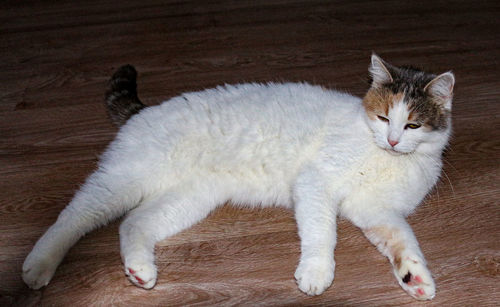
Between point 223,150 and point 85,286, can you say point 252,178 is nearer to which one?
point 223,150

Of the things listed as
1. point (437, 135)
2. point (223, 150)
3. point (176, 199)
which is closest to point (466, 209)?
point (437, 135)

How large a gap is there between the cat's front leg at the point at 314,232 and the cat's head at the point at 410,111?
0.36 m

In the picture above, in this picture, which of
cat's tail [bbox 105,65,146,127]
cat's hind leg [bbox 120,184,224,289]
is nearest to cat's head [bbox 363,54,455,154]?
cat's hind leg [bbox 120,184,224,289]

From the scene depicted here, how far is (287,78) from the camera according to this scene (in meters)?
3.19

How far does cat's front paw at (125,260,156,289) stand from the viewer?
174 cm

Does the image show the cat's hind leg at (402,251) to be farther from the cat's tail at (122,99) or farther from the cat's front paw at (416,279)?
the cat's tail at (122,99)

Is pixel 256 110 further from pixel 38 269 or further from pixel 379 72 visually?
pixel 38 269

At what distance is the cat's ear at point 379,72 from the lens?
198 centimetres

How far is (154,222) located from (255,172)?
1.88ft

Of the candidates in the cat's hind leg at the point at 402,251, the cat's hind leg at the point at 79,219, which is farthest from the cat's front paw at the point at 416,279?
the cat's hind leg at the point at 79,219

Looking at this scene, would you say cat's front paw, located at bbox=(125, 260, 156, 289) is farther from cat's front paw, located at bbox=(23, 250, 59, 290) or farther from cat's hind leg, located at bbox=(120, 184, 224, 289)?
cat's front paw, located at bbox=(23, 250, 59, 290)

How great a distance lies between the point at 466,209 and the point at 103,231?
1858mm

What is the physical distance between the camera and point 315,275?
1.72 meters

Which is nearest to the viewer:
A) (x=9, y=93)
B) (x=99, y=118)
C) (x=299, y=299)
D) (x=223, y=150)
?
(x=299, y=299)
